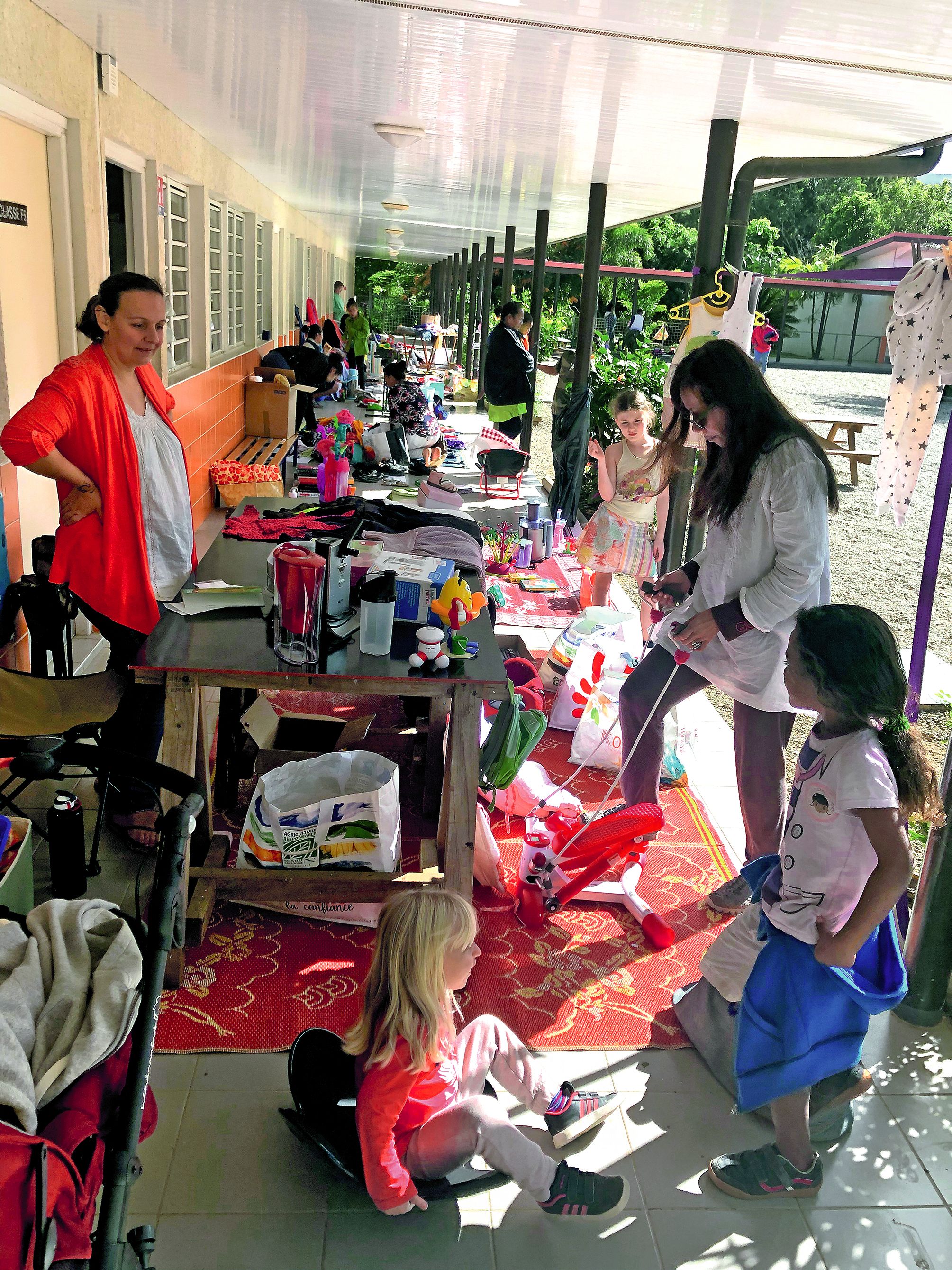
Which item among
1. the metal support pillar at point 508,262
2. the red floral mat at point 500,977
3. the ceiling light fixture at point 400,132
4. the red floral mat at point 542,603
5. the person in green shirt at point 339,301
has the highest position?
the ceiling light fixture at point 400,132

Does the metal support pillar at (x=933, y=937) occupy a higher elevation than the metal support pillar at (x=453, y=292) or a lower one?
lower

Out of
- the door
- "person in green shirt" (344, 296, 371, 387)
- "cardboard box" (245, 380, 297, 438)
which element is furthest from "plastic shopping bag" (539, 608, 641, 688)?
"person in green shirt" (344, 296, 371, 387)

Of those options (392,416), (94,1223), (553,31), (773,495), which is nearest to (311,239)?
(392,416)

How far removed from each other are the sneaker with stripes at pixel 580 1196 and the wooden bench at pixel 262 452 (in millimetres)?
7335

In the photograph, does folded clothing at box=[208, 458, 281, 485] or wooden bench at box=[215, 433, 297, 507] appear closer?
folded clothing at box=[208, 458, 281, 485]

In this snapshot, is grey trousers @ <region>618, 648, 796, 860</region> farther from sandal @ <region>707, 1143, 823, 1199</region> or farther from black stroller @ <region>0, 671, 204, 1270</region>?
black stroller @ <region>0, 671, 204, 1270</region>

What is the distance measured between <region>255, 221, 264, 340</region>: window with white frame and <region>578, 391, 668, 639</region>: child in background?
7.99m

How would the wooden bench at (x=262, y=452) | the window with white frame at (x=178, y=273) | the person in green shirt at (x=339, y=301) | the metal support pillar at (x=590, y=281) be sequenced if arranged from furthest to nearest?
1. the person in green shirt at (x=339, y=301)
2. the wooden bench at (x=262, y=452)
3. the metal support pillar at (x=590, y=281)
4. the window with white frame at (x=178, y=273)

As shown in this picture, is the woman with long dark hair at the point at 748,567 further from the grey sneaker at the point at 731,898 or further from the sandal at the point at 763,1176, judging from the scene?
the sandal at the point at 763,1176

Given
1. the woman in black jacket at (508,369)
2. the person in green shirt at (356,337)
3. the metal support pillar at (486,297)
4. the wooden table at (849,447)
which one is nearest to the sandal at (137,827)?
the woman in black jacket at (508,369)

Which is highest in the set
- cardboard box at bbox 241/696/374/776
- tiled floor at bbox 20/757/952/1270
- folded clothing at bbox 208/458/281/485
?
folded clothing at bbox 208/458/281/485

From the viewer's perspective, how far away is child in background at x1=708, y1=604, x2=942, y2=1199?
2.38m

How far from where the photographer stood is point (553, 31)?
3.68 m

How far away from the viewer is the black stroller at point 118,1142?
55.1 inches
